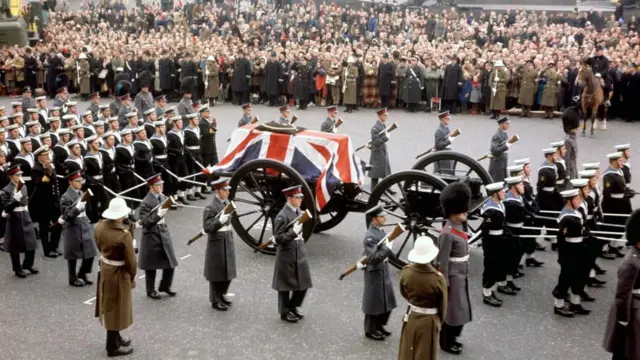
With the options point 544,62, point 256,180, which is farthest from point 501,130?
point 544,62

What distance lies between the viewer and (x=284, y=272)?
805cm

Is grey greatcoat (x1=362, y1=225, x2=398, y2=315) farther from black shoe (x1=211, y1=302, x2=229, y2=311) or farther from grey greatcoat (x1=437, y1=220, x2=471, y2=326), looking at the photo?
black shoe (x1=211, y1=302, x2=229, y2=311)

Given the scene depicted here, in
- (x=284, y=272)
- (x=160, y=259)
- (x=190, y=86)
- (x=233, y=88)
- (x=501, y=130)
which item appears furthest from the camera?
(x=233, y=88)

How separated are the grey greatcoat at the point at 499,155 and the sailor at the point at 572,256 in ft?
11.3

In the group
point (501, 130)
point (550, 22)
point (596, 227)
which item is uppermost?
point (550, 22)

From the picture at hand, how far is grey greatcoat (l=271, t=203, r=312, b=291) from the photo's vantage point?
8055mm

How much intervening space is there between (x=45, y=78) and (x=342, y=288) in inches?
753

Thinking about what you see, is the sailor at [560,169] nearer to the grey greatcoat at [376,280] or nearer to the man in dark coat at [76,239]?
the grey greatcoat at [376,280]

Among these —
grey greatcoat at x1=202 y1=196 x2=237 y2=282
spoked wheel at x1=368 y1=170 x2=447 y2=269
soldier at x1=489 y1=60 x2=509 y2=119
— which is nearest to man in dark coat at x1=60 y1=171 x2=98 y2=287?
grey greatcoat at x1=202 y1=196 x2=237 y2=282

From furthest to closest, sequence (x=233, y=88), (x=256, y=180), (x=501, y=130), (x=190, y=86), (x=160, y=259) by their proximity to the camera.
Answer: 1. (x=233, y=88)
2. (x=190, y=86)
3. (x=501, y=130)
4. (x=256, y=180)
5. (x=160, y=259)

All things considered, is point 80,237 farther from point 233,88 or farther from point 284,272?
point 233,88

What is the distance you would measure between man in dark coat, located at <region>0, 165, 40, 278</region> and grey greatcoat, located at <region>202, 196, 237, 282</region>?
8.04ft

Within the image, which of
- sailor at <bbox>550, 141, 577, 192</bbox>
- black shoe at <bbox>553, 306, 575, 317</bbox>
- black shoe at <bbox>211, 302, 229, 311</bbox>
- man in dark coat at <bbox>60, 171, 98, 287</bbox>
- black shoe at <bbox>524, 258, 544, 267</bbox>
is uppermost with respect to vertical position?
sailor at <bbox>550, 141, 577, 192</bbox>

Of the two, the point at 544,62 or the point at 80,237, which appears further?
the point at 544,62
